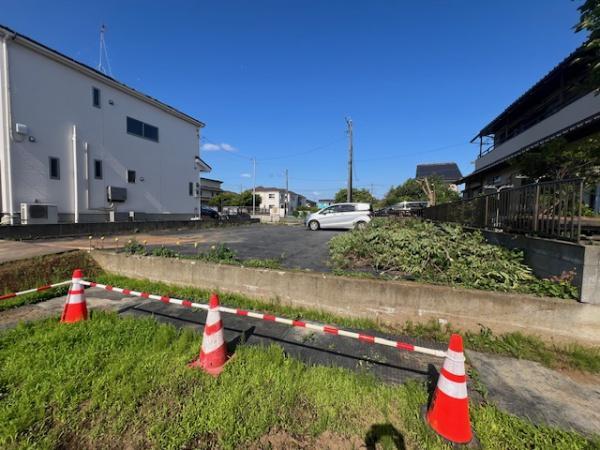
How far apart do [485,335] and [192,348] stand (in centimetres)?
354

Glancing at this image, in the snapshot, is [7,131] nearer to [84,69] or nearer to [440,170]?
[84,69]

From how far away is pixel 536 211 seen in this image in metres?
4.00

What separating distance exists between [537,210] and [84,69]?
717 inches

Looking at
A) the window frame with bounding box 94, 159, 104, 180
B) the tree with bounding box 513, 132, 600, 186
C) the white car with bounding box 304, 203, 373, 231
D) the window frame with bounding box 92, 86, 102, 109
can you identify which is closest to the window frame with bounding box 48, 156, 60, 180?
the window frame with bounding box 94, 159, 104, 180

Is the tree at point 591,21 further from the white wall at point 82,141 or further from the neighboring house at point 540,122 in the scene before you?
the white wall at point 82,141

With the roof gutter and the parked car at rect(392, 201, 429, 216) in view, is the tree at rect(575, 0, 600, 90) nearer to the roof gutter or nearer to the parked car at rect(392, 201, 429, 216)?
the parked car at rect(392, 201, 429, 216)

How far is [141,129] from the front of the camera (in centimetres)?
1664

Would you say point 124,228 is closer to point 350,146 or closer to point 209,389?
point 209,389

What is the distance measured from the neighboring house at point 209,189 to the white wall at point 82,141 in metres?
33.3

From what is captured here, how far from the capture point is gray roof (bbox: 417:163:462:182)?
39094 millimetres

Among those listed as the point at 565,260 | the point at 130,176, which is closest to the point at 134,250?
the point at 565,260

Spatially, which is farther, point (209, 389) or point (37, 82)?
point (37, 82)

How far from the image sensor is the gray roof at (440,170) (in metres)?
39.1

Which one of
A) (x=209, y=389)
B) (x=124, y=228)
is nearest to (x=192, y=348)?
(x=209, y=389)
